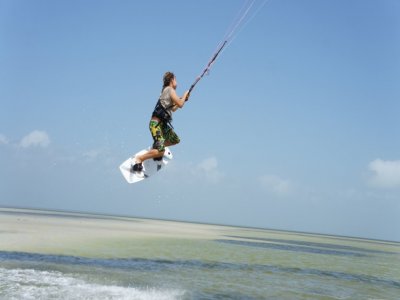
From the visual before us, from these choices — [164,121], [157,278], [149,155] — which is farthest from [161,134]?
[157,278]

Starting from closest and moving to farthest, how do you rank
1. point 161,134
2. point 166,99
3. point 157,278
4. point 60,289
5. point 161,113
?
point 166,99, point 161,113, point 161,134, point 60,289, point 157,278

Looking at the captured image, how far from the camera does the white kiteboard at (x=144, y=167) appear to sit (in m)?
12.0

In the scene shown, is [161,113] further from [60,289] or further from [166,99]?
[60,289]

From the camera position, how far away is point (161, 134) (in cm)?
1177

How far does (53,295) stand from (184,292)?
15.6 feet

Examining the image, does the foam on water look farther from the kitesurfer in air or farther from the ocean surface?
the kitesurfer in air

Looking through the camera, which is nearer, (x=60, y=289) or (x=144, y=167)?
(x=144, y=167)

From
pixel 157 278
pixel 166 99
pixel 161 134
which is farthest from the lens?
pixel 157 278

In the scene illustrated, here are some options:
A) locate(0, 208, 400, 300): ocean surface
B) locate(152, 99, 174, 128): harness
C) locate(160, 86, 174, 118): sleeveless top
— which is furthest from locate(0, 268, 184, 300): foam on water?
locate(160, 86, 174, 118): sleeveless top

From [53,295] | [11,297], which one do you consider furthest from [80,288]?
[11,297]

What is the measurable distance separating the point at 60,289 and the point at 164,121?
25.5ft

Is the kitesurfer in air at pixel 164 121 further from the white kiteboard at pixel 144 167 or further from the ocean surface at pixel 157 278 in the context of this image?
the ocean surface at pixel 157 278

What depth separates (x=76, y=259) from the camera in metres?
24.5

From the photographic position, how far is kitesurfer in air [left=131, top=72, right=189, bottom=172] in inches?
445
